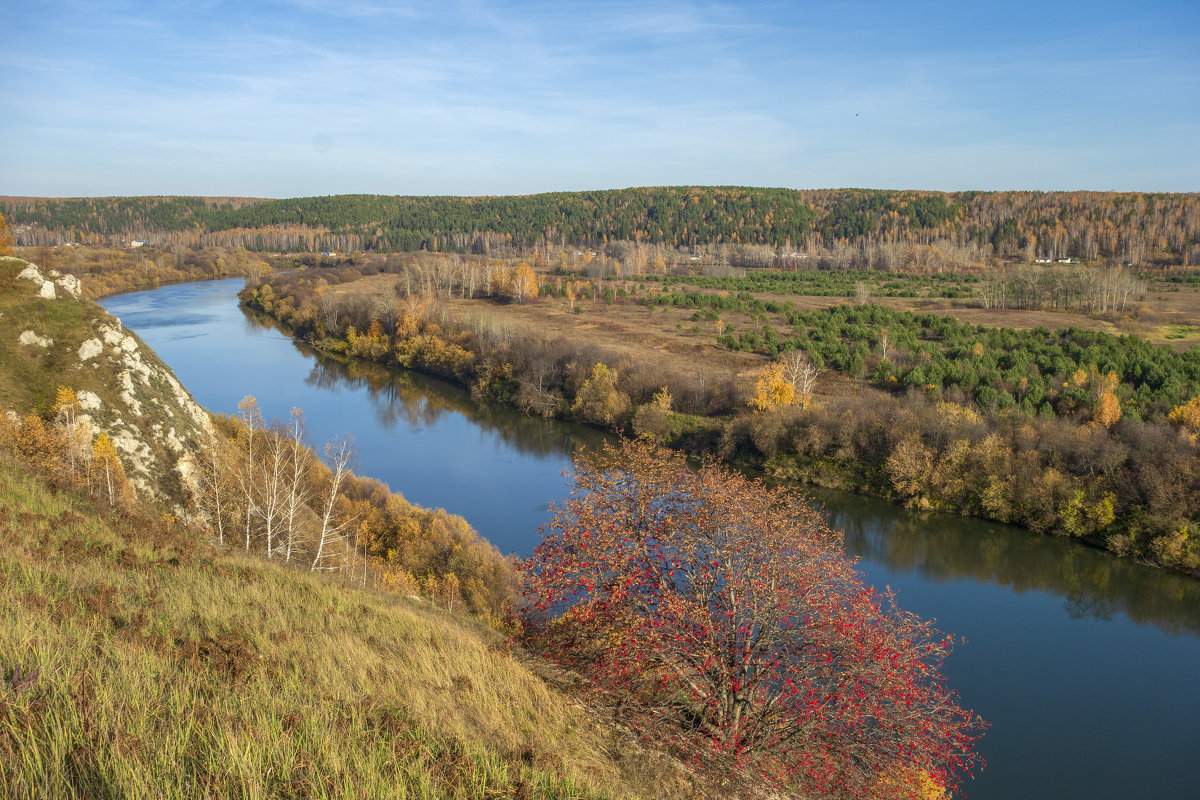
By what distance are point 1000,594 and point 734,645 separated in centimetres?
1702

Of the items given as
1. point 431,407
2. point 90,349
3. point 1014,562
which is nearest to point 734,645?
point 1014,562

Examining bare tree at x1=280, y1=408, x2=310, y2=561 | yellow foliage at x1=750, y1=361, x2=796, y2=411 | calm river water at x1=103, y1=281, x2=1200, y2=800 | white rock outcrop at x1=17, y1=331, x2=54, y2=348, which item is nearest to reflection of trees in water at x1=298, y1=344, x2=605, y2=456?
calm river water at x1=103, y1=281, x2=1200, y2=800

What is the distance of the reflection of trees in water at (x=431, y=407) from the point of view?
Result: 35.3 metres

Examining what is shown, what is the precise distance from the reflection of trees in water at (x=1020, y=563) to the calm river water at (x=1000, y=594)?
0.06m

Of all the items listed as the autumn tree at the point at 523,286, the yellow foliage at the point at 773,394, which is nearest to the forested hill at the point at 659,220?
the autumn tree at the point at 523,286

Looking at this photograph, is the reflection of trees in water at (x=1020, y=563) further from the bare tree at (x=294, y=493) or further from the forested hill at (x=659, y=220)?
the forested hill at (x=659, y=220)

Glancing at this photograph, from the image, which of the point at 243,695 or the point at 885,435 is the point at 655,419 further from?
the point at 243,695

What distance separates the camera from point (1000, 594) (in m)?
21.4

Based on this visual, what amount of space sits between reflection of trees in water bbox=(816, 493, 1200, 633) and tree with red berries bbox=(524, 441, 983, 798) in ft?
52.4

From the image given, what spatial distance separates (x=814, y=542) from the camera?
8.77 m

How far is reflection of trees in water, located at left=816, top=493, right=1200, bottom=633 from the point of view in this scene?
20688mm

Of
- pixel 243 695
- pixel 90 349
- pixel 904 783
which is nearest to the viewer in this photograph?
pixel 243 695

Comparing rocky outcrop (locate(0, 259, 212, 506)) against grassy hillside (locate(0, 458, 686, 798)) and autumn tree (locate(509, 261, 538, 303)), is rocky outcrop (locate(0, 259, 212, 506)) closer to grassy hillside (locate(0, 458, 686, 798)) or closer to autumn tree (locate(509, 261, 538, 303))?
grassy hillside (locate(0, 458, 686, 798))

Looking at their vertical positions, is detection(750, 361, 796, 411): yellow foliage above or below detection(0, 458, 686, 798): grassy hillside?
below
